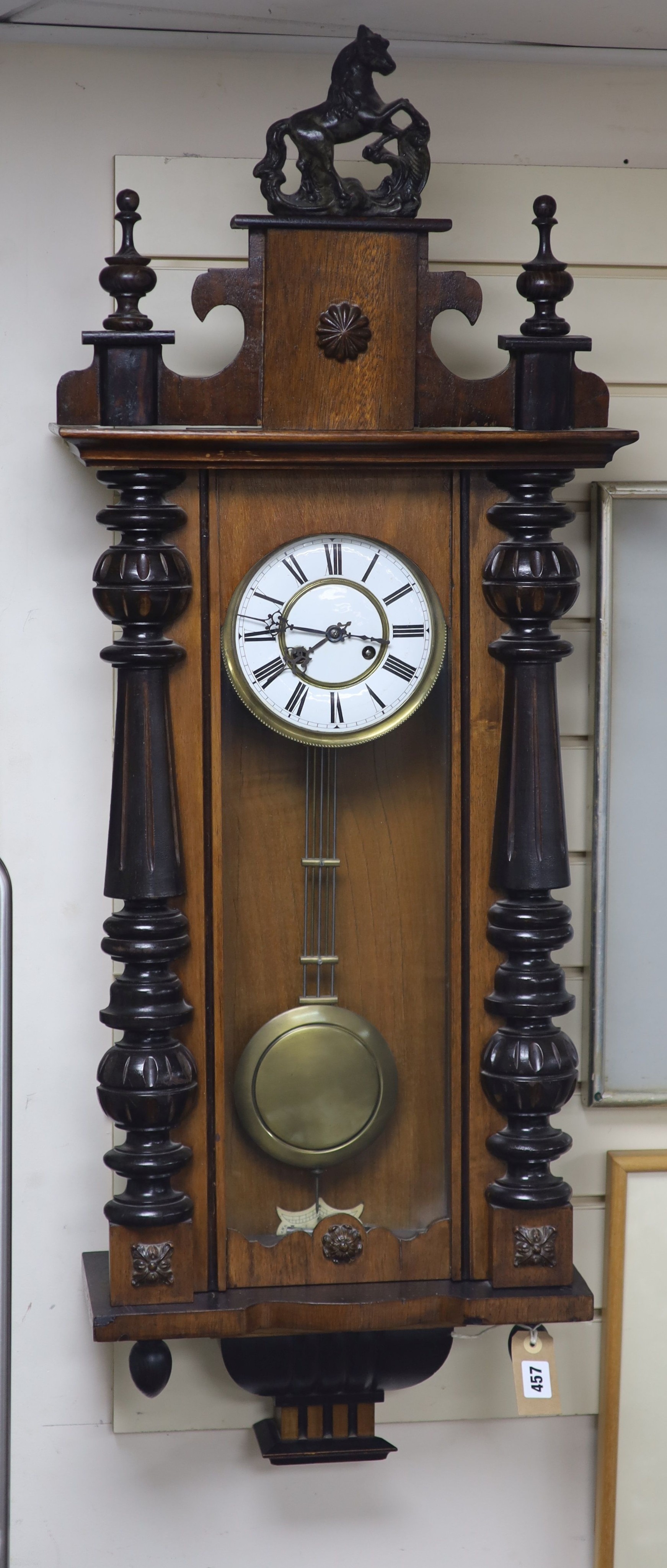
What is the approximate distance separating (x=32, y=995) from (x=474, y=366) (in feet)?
2.75

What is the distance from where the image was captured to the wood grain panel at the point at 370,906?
4.16 ft

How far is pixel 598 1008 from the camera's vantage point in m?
1.49

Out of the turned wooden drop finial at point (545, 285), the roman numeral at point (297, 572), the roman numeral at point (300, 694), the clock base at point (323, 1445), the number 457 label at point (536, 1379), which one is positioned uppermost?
the turned wooden drop finial at point (545, 285)

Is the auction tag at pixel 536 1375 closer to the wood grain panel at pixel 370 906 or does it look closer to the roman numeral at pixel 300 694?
the wood grain panel at pixel 370 906

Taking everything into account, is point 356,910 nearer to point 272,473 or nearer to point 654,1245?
point 272,473

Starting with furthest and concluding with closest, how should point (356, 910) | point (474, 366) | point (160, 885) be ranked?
point (474, 366)
point (356, 910)
point (160, 885)

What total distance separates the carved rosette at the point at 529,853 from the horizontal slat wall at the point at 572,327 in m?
0.22

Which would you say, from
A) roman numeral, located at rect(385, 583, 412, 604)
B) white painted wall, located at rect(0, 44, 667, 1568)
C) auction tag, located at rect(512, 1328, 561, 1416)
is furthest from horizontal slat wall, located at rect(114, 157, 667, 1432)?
roman numeral, located at rect(385, 583, 412, 604)

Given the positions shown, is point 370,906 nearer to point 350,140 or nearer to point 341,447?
point 341,447

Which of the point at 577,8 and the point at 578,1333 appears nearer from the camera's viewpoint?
the point at 577,8

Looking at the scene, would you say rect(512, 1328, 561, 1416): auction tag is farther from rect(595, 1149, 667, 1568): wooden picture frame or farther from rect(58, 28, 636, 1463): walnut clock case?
rect(595, 1149, 667, 1568): wooden picture frame

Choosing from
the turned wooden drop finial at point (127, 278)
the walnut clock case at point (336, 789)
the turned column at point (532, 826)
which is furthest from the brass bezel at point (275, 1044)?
the turned wooden drop finial at point (127, 278)

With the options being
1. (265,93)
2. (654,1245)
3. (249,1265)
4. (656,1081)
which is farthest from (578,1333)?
(265,93)

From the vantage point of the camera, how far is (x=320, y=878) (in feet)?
4.33
